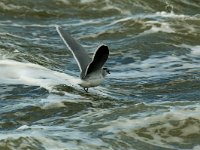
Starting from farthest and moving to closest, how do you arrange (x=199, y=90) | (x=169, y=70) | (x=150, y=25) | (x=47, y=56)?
(x=150, y=25)
(x=47, y=56)
(x=169, y=70)
(x=199, y=90)

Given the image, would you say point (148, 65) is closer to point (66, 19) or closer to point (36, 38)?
point (36, 38)

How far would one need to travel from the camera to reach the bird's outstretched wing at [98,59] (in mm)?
9094

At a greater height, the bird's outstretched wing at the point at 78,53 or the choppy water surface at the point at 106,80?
the bird's outstretched wing at the point at 78,53

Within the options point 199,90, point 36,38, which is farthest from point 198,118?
point 36,38

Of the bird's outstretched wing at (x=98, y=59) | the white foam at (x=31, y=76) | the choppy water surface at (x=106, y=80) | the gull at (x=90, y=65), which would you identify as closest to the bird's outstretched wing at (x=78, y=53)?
the gull at (x=90, y=65)

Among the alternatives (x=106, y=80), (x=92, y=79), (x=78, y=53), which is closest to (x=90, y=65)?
(x=92, y=79)

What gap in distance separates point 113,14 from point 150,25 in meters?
2.12

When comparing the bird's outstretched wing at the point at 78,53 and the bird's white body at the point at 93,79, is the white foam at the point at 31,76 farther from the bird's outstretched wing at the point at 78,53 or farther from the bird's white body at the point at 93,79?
the bird's white body at the point at 93,79

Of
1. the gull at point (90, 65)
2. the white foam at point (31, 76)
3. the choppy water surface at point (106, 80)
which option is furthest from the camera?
the white foam at point (31, 76)

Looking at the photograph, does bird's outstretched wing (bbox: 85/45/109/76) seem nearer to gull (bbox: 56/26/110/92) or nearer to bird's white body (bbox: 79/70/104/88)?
gull (bbox: 56/26/110/92)

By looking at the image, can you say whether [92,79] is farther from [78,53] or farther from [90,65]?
[78,53]

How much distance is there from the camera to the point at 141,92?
36.9ft

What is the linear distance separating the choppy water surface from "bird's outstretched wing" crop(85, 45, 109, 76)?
1.70 ft

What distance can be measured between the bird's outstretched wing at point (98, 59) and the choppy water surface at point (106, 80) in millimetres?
517
